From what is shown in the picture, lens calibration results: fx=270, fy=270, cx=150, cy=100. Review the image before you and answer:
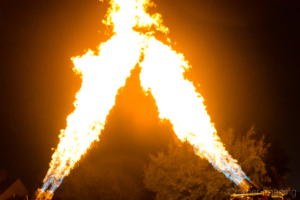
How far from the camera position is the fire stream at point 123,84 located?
8.53 m

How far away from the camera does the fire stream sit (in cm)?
853

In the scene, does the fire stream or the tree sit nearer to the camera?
the fire stream

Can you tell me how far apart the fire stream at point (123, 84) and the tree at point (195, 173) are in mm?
5083

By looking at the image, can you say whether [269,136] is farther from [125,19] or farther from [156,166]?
[125,19]

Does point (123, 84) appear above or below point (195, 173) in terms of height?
above

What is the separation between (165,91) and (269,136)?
62.7ft

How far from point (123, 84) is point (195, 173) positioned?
753 centimetres

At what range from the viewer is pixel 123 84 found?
344 inches

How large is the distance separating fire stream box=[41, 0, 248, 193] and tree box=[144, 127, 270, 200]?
5083 mm

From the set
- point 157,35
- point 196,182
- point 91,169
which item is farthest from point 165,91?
point 91,169

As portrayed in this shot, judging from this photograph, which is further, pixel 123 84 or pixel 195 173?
pixel 195 173

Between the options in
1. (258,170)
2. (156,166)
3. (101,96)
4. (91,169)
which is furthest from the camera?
(91,169)

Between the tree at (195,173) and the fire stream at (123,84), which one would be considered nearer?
the fire stream at (123,84)

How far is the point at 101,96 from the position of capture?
858 centimetres
